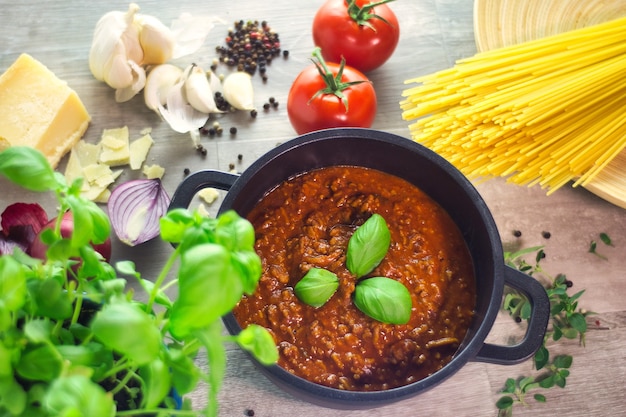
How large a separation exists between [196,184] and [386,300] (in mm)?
377

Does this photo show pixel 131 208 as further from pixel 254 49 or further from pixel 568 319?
pixel 568 319

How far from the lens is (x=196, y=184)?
1115 mm

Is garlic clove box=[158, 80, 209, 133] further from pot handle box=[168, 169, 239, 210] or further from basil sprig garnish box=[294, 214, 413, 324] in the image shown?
basil sprig garnish box=[294, 214, 413, 324]

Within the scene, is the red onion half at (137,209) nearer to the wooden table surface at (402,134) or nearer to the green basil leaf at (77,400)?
the wooden table surface at (402,134)

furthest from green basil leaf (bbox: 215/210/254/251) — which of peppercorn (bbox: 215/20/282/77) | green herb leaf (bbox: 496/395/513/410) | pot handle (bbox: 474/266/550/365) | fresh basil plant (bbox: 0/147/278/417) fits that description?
peppercorn (bbox: 215/20/282/77)

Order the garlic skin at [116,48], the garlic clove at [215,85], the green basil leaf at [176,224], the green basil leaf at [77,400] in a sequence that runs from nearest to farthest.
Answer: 1. the green basil leaf at [77,400]
2. the green basil leaf at [176,224]
3. the garlic skin at [116,48]
4. the garlic clove at [215,85]

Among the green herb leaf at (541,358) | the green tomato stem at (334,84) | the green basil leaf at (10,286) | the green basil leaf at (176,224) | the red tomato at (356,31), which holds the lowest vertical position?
the green herb leaf at (541,358)

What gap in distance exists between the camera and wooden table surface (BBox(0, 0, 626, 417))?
4.30 ft

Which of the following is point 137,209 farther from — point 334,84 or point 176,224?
point 176,224

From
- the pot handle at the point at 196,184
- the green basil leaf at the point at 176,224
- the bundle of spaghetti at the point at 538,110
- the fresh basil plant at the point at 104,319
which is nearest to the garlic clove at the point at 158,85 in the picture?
the pot handle at the point at 196,184

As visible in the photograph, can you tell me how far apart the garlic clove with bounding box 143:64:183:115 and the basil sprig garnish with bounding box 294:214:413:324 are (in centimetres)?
62

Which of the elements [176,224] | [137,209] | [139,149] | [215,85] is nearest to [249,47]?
[215,85]

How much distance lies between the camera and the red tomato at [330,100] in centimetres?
135

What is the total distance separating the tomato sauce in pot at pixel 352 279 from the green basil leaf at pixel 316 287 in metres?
0.03
